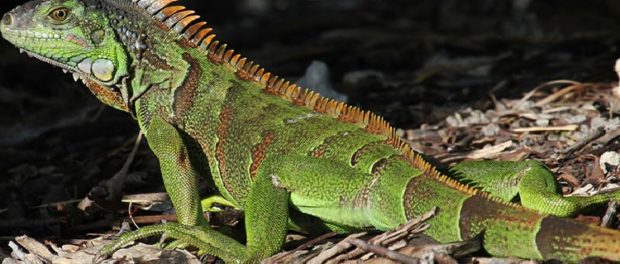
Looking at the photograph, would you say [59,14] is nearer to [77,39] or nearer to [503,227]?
[77,39]

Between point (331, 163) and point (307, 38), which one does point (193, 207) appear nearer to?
point (331, 163)

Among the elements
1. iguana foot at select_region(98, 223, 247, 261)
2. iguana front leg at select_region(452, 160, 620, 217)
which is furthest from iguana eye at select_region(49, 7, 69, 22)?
iguana front leg at select_region(452, 160, 620, 217)

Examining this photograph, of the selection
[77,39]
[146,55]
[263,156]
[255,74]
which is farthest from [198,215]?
[77,39]

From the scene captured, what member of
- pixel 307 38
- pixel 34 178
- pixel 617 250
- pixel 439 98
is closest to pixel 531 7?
pixel 307 38

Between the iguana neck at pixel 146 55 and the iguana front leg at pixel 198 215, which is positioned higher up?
the iguana neck at pixel 146 55

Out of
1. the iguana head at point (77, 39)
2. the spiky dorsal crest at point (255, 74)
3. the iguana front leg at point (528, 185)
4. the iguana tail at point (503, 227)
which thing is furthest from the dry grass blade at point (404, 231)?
the iguana head at point (77, 39)

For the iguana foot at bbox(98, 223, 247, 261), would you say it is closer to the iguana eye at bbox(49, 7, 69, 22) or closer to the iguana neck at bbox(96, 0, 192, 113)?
the iguana neck at bbox(96, 0, 192, 113)

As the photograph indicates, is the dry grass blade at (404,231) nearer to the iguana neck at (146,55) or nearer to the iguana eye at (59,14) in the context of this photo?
the iguana neck at (146,55)
